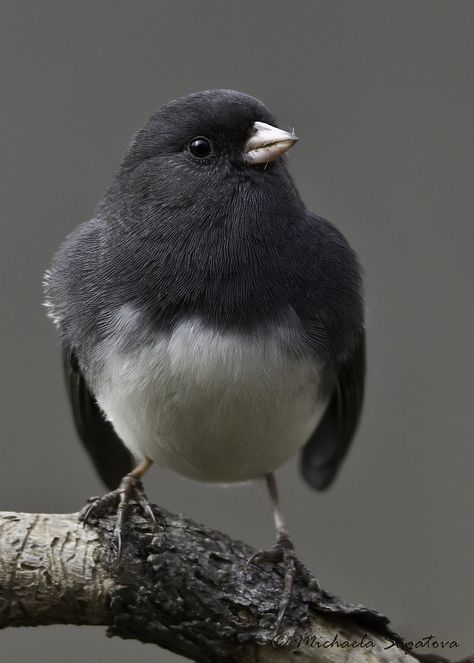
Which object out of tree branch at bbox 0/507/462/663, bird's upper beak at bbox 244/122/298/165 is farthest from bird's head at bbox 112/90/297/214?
tree branch at bbox 0/507/462/663

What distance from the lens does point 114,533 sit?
159 centimetres

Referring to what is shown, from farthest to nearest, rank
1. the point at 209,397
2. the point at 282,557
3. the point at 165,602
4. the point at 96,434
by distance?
the point at 96,434
the point at 282,557
the point at 209,397
the point at 165,602

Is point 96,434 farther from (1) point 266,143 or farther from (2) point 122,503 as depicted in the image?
(1) point 266,143

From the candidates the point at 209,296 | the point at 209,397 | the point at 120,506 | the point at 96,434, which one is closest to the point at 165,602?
the point at 120,506

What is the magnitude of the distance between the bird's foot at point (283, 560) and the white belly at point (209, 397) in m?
0.19

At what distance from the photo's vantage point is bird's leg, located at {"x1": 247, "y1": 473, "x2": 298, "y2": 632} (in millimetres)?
1593

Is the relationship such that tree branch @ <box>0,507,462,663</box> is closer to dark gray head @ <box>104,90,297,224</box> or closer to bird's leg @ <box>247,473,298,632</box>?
bird's leg @ <box>247,473,298,632</box>

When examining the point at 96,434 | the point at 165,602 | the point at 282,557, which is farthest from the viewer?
the point at 96,434

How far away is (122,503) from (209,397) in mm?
266

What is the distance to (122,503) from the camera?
1.67 meters

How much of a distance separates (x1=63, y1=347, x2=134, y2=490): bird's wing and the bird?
24 cm

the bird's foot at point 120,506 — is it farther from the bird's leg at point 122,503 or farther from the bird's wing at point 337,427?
the bird's wing at point 337,427

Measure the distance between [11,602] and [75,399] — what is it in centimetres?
72

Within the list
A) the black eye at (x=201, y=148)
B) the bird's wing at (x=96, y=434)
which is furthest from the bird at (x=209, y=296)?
the bird's wing at (x=96, y=434)
